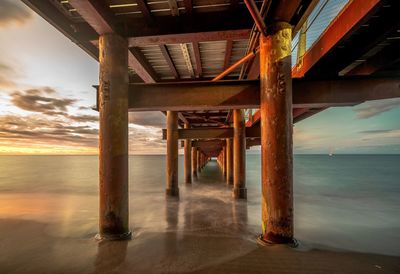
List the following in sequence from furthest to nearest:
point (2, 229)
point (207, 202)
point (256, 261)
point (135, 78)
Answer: point (207, 202) < point (135, 78) < point (2, 229) < point (256, 261)

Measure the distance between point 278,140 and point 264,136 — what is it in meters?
0.26

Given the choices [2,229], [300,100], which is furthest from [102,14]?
[2,229]

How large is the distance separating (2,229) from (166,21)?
7415 mm

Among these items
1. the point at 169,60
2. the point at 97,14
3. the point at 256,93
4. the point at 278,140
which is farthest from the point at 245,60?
the point at 97,14

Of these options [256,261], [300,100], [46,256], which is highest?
[300,100]

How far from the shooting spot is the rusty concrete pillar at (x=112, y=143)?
4180 millimetres

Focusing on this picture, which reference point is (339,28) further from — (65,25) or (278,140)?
(65,25)

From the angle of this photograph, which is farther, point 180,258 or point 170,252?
point 170,252

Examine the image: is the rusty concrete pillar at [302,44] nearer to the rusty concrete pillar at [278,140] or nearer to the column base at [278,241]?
the rusty concrete pillar at [278,140]

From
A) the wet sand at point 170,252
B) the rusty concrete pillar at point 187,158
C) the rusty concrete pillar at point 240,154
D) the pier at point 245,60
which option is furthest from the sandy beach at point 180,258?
the rusty concrete pillar at point 187,158

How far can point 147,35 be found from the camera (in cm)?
438

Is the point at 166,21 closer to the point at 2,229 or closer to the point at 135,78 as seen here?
the point at 135,78

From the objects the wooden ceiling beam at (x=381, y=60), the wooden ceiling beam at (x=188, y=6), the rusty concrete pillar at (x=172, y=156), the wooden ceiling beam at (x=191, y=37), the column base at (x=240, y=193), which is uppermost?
the wooden ceiling beam at (x=188, y=6)

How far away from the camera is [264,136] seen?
3.87 metres
